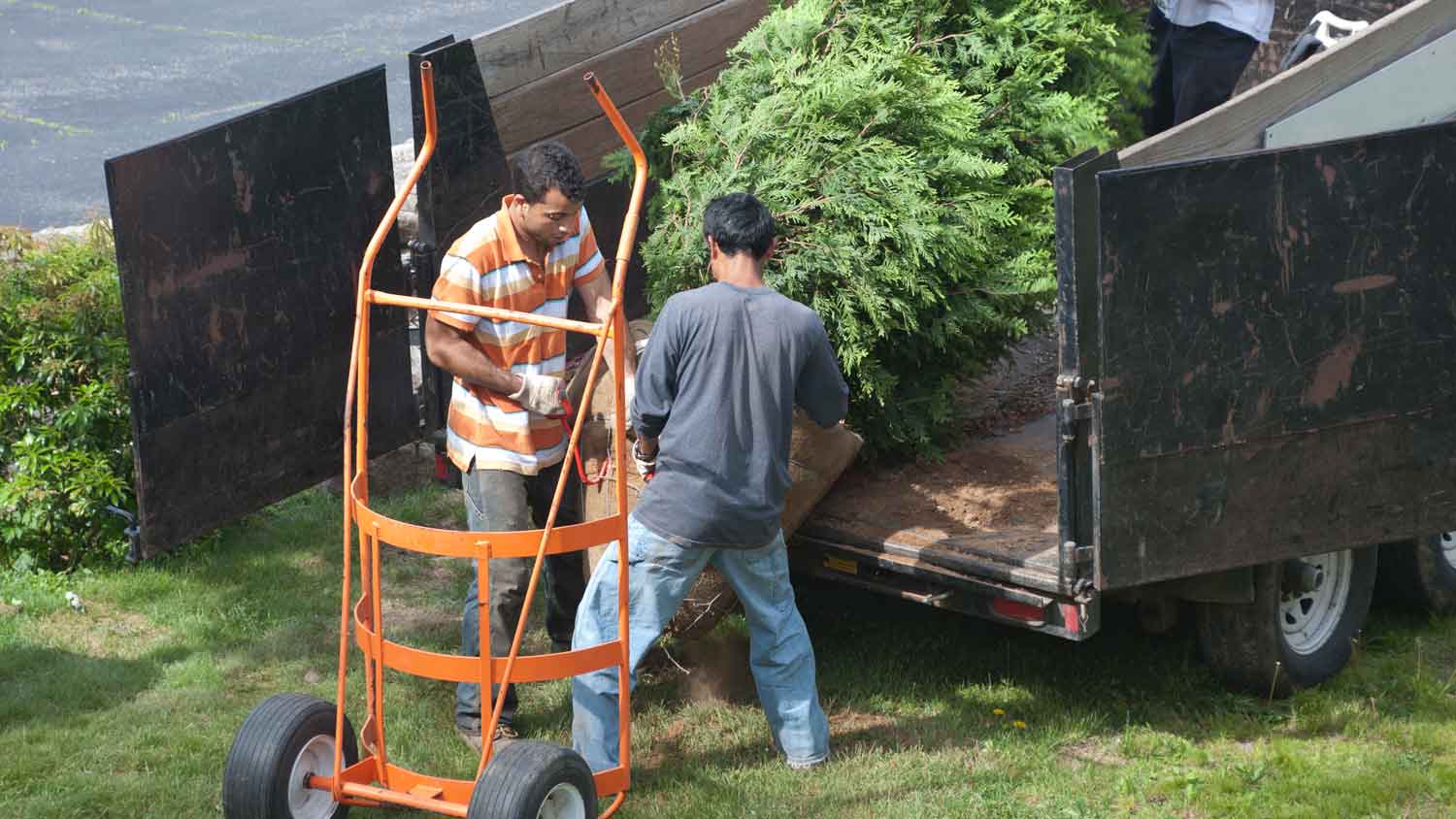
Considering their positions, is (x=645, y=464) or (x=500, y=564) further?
(x=500, y=564)

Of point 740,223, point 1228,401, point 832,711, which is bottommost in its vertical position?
point 832,711

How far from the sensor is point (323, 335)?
6016 millimetres

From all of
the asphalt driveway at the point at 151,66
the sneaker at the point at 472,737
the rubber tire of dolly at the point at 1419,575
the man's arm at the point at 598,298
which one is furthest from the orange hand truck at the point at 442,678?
the asphalt driveway at the point at 151,66

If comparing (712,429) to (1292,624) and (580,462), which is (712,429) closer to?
(580,462)

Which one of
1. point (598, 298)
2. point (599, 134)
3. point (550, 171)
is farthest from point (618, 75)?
point (550, 171)

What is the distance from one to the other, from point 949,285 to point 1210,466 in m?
1.17

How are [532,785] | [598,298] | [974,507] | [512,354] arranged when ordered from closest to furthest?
[532,785] < [512,354] < [598,298] < [974,507]

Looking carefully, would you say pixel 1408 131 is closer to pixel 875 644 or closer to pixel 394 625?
pixel 875 644

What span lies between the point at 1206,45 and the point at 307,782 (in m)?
4.68

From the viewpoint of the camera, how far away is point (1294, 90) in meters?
5.04

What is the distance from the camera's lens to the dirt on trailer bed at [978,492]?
521cm

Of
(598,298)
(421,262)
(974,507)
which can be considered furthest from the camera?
(421,262)

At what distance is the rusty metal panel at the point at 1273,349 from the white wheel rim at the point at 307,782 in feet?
7.24

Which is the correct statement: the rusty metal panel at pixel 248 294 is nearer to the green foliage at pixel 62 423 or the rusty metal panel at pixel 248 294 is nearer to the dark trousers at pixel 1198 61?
the green foliage at pixel 62 423
